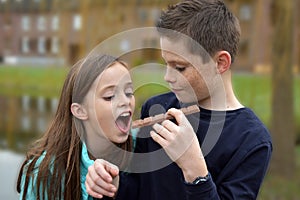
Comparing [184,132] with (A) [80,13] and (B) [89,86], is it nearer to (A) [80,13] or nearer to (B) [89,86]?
(B) [89,86]

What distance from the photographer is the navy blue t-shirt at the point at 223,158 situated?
4.36ft

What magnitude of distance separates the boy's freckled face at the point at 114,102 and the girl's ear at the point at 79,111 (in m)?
0.05

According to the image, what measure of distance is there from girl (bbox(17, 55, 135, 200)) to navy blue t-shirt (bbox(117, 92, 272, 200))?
87mm

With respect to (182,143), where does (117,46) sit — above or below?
above

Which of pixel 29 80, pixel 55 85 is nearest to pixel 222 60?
pixel 55 85

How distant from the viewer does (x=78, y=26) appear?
1355cm

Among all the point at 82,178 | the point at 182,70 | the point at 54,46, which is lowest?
the point at 54,46

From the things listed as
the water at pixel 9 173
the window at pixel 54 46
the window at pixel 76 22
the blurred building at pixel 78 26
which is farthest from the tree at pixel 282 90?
the window at pixel 54 46

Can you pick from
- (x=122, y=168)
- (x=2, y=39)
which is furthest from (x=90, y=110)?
(x=2, y=39)

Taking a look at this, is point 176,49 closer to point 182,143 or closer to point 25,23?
point 182,143

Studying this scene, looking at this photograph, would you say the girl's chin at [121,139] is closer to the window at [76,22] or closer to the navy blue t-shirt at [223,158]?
the navy blue t-shirt at [223,158]

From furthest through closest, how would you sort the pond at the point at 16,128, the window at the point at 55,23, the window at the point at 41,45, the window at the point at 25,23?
the window at the point at 25,23 < the window at the point at 41,45 < the window at the point at 55,23 < the pond at the point at 16,128

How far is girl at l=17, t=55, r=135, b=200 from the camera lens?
1.41m

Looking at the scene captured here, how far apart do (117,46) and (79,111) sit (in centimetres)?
22
